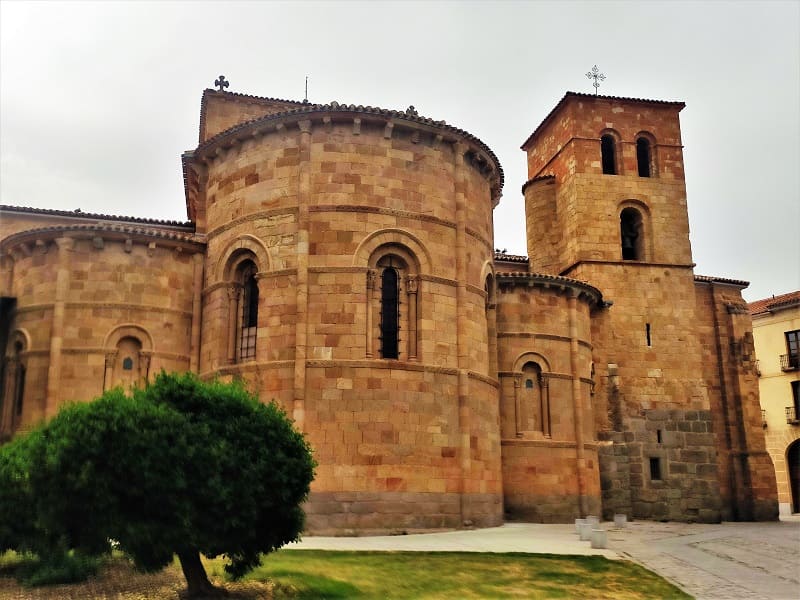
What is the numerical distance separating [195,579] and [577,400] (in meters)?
16.7

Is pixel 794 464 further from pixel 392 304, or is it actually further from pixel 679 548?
pixel 392 304

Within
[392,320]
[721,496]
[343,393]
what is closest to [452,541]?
Result: [343,393]

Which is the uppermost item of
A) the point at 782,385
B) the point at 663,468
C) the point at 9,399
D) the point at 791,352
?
the point at 791,352

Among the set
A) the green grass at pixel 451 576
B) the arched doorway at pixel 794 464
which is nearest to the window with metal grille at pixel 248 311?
the green grass at pixel 451 576

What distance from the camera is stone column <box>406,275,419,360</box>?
764 inches

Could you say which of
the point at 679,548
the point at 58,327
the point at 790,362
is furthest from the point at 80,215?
the point at 790,362

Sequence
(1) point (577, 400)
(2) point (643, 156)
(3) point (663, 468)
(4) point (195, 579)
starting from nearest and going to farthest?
(4) point (195, 579)
(1) point (577, 400)
(3) point (663, 468)
(2) point (643, 156)

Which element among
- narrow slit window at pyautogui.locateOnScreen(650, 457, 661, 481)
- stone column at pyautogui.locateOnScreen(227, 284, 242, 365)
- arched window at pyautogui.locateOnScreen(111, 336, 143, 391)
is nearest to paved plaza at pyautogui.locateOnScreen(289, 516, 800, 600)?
narrow slit window at pyautogui.locateOnScreen(650, 457, 661, 481)

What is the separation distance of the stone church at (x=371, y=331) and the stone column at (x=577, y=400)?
2.6 inches

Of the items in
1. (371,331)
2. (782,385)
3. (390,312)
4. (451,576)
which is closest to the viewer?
(451,576)

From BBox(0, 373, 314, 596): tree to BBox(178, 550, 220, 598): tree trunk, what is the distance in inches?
0.6

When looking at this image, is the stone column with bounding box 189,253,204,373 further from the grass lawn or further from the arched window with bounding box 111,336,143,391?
the grass lawn

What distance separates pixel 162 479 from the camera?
9.65m

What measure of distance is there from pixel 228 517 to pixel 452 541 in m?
7.79
